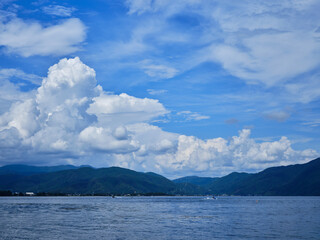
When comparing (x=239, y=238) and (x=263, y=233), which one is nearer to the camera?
(x=239, y=238)

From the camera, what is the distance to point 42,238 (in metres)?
79.2

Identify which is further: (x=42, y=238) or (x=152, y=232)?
(x=152, y=232)

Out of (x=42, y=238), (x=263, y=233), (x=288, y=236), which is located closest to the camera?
(x=42, y=238)

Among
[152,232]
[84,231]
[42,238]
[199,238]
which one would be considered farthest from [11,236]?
[199,238]

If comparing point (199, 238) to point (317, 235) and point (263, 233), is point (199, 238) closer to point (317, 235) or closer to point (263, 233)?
point (263, 233)

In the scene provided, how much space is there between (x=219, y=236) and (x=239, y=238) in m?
5.94

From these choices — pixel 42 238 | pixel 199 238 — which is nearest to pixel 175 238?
pixel 199 238

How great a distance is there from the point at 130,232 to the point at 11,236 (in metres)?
29.9

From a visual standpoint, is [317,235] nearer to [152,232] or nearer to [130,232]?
[152,232]

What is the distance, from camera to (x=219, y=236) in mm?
85875

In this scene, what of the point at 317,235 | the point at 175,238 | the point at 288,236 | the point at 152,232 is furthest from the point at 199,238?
the point at 317,235

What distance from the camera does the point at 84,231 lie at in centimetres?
9369

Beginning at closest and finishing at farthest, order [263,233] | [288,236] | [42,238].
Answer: [42,238]
[288,236]
[263,233]

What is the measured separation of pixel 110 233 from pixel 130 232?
5620 millimetres
